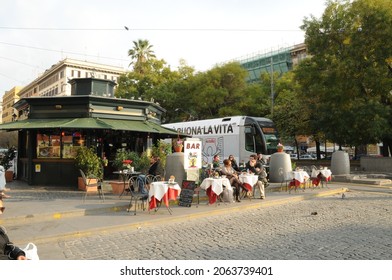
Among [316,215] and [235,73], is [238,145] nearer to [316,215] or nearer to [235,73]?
[316,215]

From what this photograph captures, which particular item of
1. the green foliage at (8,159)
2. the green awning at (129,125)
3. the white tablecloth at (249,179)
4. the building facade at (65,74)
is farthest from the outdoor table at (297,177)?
the building facade at (65,74)

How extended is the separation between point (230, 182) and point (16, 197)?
7137 mm

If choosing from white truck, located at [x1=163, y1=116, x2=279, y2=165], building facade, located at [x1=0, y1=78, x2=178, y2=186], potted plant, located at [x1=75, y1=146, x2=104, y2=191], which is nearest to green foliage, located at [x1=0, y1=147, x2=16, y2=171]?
building facade, located at [x1=0, y1=78, x2=178, y2=186]

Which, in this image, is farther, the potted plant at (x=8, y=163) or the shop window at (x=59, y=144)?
the potted plant at (x=8, y=163)

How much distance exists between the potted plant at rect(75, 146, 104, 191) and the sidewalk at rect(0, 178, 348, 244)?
1045mm

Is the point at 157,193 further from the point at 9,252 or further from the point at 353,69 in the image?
the point at 353,69

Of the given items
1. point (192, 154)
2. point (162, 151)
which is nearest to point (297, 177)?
point (192, 154)

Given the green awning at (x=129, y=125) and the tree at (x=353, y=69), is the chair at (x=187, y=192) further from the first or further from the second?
the tree at (x=353, y=69)

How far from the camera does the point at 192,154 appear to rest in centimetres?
1112

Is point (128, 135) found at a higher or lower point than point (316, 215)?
higher

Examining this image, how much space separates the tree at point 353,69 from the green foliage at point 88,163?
16.1 metres

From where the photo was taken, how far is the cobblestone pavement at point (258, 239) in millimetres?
5707

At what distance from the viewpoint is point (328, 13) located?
2358cm
